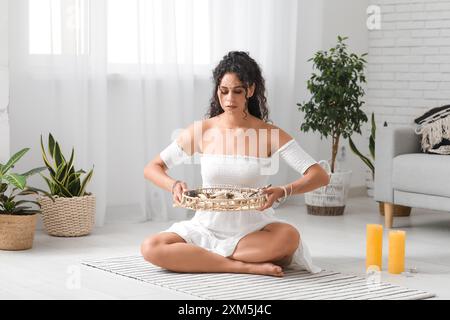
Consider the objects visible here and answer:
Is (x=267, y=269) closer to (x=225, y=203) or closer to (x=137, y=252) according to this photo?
(x=225, y=203)

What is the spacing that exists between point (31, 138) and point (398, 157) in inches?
80.9

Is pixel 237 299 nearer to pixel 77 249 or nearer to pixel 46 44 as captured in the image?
pixel 77 249

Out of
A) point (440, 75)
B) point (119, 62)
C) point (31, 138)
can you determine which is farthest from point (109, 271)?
point (440, 75)

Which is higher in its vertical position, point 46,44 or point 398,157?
point 46,44

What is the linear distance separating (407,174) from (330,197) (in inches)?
30.5

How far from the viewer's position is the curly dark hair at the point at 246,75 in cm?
404

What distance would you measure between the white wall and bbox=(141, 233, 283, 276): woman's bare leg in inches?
46.1

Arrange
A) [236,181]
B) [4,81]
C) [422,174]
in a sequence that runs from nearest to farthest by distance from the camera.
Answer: [236,181], [4,81], [422,174]

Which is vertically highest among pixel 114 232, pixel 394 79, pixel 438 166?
pixel 394 79

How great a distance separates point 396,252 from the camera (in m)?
4.05

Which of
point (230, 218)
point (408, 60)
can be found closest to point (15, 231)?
point (230, 218)

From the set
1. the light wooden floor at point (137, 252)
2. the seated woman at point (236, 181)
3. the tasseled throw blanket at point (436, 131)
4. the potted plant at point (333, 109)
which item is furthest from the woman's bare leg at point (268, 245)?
the potted plant at point (333, 109)

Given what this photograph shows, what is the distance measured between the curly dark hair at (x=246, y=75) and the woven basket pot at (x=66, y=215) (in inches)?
42.8
